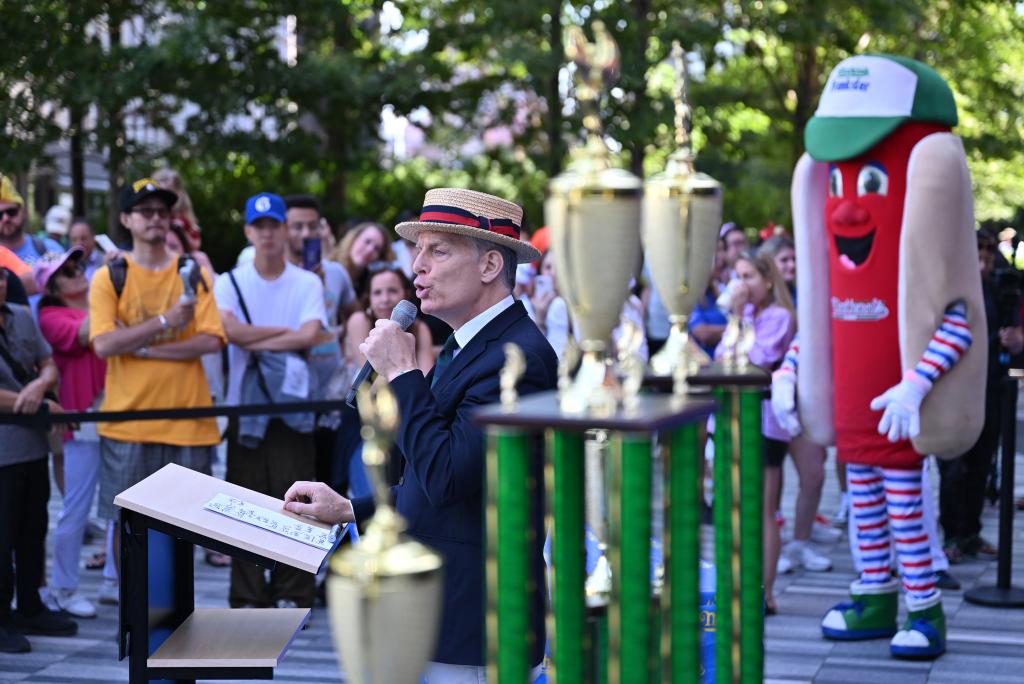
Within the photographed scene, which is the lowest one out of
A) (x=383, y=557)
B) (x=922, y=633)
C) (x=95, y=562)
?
(x=95, y=562)

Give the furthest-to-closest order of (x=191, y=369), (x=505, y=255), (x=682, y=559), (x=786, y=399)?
(x=191, y=369) → (x=786, y=399) → (x=505, y=255) → (x=682, y=559)

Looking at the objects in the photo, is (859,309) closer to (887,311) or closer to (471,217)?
(887,311)

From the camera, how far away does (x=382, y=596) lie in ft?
6.45

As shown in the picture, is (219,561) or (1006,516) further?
(219,561)

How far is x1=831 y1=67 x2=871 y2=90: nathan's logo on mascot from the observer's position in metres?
6.07

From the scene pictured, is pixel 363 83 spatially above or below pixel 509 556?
above

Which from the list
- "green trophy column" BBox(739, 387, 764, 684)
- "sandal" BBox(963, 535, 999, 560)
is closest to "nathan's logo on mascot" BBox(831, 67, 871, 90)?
"sandal" BBox(963, 535, 999, 560)

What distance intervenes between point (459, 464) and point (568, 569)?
942 mm

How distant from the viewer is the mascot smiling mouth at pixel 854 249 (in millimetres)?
6082

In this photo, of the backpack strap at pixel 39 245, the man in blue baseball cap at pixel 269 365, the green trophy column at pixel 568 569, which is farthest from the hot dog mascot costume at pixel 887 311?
the backpack strap at pixel 39 245

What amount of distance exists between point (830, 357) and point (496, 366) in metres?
3.37

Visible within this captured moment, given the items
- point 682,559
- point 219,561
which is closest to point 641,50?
point 219,561

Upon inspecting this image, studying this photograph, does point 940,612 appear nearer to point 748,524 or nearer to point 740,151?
point 748,524

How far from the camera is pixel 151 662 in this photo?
3.87 m
